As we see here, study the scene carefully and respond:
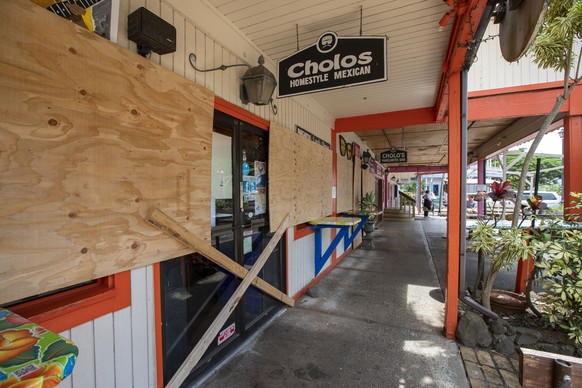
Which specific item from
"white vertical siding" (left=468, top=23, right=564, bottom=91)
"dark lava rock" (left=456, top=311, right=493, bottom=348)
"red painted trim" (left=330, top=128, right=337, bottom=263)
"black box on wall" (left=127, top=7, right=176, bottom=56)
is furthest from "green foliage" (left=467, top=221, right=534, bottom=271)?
"black box on wall" (left=127, top=7, right=176, bottom=56)

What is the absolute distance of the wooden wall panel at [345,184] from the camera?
5.66 m

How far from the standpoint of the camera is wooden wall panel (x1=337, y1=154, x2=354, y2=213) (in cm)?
566

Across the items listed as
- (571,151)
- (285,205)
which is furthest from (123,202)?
(571,151)

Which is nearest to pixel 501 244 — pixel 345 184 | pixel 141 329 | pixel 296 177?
pixel 296 177

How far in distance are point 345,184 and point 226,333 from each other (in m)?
4.27

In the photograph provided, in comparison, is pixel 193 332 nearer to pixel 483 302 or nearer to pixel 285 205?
pixel 285 205

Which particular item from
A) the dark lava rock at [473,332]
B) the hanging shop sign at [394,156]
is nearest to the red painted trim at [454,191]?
the dark lava rock at [473,332]

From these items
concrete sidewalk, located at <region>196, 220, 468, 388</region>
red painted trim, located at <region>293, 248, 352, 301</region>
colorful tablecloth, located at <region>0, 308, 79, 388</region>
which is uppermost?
colorful tablecloth, located at <region>0, 308, 79, 388</region>

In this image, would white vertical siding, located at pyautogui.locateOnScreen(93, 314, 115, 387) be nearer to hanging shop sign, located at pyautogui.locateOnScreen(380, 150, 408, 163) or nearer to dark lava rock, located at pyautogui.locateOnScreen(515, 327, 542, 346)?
dark lava rock, located at pyautogui.locateOnScreen(515, 327, 542, 346)

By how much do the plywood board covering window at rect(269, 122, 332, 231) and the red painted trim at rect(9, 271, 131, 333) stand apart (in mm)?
1694

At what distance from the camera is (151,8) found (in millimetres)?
1750

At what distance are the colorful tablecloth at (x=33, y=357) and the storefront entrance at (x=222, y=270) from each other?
122cm

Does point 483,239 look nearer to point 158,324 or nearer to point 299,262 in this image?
point 299,262

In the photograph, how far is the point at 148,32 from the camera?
1.56 m
